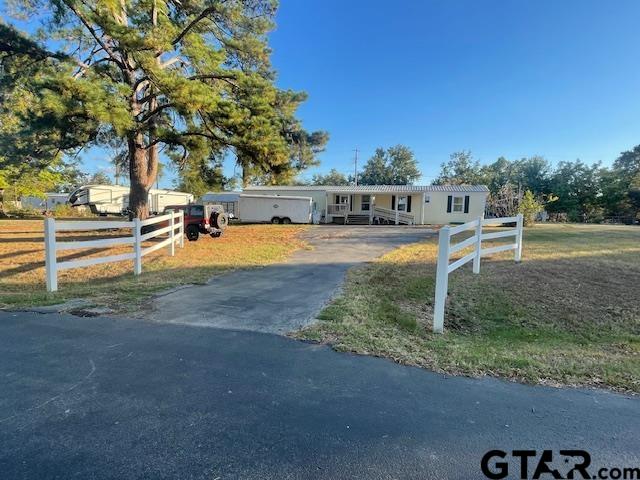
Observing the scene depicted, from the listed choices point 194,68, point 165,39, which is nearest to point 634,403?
point 165,39

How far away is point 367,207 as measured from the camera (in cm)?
3039

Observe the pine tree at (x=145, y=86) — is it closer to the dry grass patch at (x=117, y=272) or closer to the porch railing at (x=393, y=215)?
the dry grass patch at (x=117, y=272)

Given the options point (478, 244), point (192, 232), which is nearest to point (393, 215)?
point (192, 232)

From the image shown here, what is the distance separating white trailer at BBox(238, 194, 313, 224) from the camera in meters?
27.2

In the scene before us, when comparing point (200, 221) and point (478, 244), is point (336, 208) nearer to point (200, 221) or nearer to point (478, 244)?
point (200, 221)

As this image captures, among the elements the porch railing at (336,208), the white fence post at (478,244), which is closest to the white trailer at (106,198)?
the porch railing at (336,208)

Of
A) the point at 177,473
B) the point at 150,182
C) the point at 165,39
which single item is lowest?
the point at 177,473

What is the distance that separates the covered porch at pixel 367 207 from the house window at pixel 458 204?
2.90 meters

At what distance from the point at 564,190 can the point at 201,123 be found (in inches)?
1665

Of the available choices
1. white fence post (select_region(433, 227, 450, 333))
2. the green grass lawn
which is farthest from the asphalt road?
white fence post (select_region(433, 227, 450, 333))

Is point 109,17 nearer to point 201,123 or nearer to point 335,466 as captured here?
point 201,123

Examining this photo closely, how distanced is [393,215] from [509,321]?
23.8 meters

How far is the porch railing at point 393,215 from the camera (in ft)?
92.8

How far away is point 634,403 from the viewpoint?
113 inches
